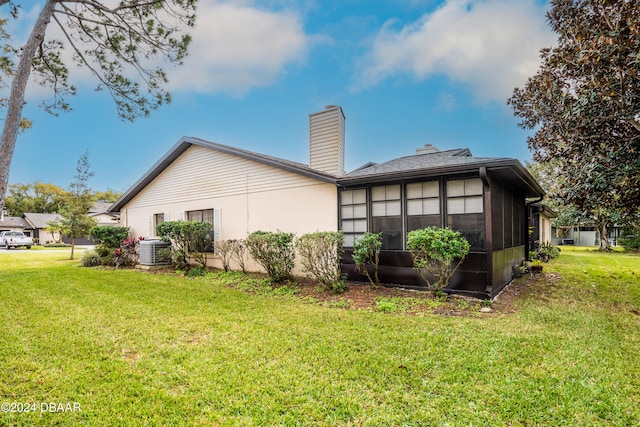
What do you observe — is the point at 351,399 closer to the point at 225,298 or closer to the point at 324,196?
the point at 225,298

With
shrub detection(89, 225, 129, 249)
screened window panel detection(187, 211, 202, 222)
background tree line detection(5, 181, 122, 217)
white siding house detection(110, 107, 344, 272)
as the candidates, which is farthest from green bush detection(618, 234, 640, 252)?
background tree line detection(5, 181, 122, 217)

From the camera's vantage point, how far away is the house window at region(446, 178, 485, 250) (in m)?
6.21

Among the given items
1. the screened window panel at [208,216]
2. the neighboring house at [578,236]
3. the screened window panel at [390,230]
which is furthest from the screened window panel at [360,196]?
the neighboring house at [578,236]

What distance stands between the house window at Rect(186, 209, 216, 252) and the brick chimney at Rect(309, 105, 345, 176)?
428 cm

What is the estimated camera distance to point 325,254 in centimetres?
704

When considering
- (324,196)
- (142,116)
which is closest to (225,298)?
(324,196)

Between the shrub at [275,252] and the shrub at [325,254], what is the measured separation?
27.8 inches

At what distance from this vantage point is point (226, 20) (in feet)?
30.2

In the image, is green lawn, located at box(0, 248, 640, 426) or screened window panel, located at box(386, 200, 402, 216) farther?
screened window panel, located at box(386, 200, 402, 216)

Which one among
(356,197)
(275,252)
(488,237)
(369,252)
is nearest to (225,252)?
(275,252)

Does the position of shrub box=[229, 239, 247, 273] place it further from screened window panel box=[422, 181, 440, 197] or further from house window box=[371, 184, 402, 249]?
screened window panel box=[422, 181, 440, 197]

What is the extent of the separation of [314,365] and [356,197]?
490 cm

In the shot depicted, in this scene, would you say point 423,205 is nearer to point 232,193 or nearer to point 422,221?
point 422,221

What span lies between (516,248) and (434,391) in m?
7.85
